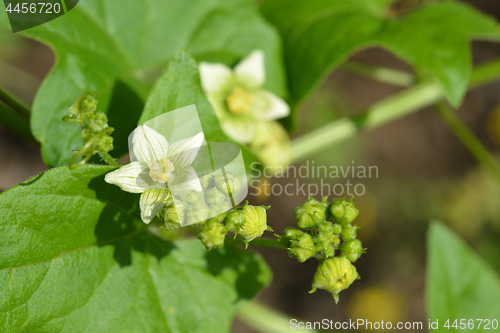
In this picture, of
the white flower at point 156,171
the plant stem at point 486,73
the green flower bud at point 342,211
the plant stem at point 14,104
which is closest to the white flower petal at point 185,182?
the white flower at point 156,171

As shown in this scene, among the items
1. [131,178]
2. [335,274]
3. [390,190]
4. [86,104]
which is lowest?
[390,190]

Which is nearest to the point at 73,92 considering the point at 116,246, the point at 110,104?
the point at 110,104

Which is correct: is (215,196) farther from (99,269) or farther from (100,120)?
(99,269)

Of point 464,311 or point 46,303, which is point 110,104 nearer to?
point 46,303

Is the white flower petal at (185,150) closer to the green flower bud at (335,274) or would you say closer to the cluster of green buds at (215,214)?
the cluster of green buds at (215,214)

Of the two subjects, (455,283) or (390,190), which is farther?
(390,190)

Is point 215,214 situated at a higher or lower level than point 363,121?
higher

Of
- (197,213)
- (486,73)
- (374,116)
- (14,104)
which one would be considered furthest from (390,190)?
(14,104)
